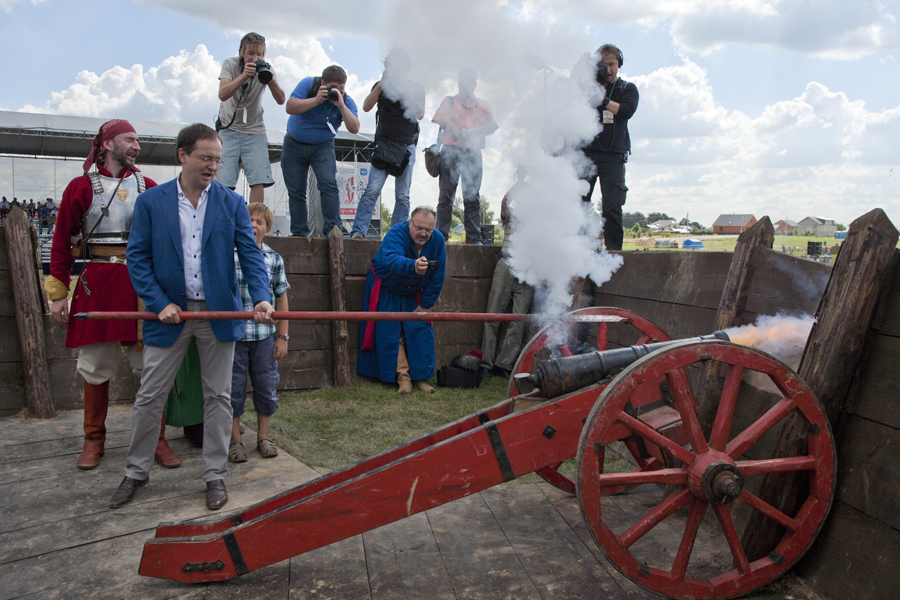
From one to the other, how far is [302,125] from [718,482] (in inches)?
182

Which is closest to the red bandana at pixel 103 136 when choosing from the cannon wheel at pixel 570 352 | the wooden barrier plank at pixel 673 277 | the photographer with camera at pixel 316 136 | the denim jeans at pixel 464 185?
the photographer with camera at pixel 316 136

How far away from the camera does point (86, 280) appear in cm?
332

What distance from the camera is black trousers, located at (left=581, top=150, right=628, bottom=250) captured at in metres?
4.98

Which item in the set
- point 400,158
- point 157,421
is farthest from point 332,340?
point 157,421

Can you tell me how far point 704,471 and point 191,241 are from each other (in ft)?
8.20

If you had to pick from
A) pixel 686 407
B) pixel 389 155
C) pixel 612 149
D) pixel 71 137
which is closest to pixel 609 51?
pixel 612 149

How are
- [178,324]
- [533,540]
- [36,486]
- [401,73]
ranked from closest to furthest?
[533,540], [178,324], [36,486], [401,73]

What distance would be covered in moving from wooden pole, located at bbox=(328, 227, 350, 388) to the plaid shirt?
4.61 ft

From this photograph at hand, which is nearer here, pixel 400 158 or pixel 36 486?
pixel 36 486

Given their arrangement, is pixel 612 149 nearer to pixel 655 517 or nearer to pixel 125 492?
pixel 655 517

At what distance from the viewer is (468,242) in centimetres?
647

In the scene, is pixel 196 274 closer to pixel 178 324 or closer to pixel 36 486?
pixel 178 324

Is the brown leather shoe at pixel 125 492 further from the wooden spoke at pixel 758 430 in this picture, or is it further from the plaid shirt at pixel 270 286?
the wooden spoke at pixel 758 430

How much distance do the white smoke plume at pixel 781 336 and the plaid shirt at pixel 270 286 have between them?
2.68 meters
